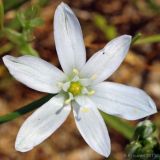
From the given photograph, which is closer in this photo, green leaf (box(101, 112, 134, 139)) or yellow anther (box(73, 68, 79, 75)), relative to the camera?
yellow anther (box(73, 68, 79, 75))

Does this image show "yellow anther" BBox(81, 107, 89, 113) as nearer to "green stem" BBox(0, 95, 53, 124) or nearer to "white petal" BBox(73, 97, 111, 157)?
"white petal" BBox(73, 97, 111, 157)

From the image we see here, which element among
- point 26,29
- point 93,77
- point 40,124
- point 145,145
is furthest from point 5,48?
point 145,145

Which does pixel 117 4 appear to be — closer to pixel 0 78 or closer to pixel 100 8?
pixel 100 8

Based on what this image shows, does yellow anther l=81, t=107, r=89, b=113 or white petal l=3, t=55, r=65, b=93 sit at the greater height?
white petal l=3, t=55, r=65, b=93

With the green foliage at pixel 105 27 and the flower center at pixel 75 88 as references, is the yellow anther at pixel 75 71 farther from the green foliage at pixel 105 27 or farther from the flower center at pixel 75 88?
the green foliage at pixel 105 27

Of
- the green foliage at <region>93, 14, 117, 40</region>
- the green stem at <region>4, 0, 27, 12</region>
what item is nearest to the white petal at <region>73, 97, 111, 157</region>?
the green stem at <region>4, 0, 27, 12</region>

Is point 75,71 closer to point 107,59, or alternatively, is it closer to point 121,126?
point 107,59

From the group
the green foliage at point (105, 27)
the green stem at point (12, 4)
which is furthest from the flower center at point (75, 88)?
the green foliage at point (105, 27)
